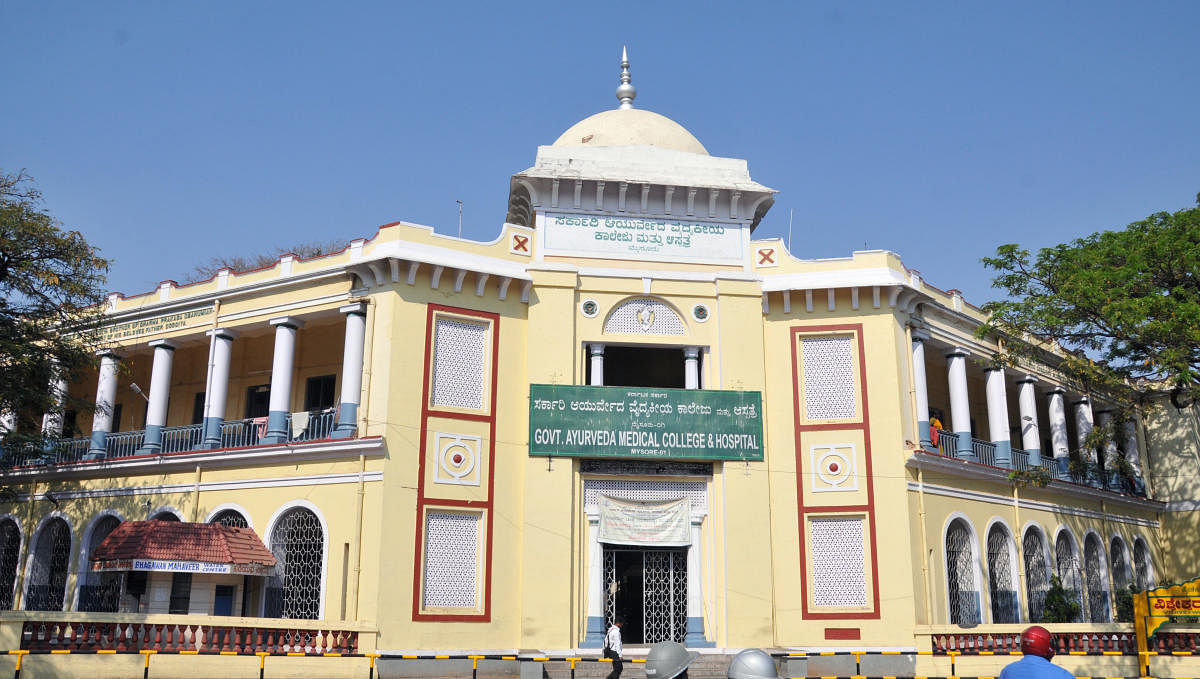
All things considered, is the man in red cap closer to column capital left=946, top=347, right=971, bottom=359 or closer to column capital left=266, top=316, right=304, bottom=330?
column capital left=266, top=316, right=304, bottom=330

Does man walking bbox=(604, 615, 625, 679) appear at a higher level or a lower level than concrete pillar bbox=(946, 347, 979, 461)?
lower

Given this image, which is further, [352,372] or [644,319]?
[644,319]

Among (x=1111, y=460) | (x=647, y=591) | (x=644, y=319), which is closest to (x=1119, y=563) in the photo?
(x=1111, y=460)

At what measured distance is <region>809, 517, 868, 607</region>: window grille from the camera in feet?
64.4

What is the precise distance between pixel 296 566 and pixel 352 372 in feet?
12.6

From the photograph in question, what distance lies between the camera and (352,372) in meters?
19.6

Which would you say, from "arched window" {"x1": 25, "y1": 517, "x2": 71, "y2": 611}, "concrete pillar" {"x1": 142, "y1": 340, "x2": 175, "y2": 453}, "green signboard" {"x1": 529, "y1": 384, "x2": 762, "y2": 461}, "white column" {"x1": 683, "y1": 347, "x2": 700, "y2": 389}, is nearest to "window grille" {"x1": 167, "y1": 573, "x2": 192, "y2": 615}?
"concrete pillar" {"x1": 142, "y1": 340, "x2": 175, "y2": 453}

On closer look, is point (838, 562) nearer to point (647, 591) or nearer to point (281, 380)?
point (647, 591)

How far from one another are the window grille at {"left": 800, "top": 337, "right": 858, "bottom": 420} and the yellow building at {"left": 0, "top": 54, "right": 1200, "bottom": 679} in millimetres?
45

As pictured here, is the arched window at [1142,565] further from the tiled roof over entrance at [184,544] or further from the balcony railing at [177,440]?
the tiled roof over entrance at [184,544]

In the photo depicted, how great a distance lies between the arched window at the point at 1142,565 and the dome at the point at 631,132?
16.9 meters

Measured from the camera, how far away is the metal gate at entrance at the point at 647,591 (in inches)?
771

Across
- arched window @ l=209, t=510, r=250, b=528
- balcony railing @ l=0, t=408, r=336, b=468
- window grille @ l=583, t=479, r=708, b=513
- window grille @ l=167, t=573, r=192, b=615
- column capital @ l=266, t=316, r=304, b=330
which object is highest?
column capital @ l=266, t=316, r=304, b=330

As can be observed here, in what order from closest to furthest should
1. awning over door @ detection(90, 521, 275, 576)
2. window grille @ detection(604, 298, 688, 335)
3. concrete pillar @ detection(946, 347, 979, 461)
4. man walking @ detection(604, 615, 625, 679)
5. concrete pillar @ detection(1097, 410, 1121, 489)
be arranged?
man walking @ detection(604, 615, 625, 679) → awning over door @ detection(90, 521, 275, 576) → window grille @ detection(604, 298, 688, 335) → concrete pillar @ detection(946, 347, 979, 461) → concrete pillar @ detection(1097, 410, 1121, 489)
